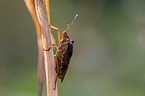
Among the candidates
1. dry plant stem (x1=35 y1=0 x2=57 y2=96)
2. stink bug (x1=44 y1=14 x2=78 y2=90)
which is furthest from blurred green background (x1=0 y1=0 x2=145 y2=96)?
dry plant stem (x1=35 y1=0 x2=57 y2=96)

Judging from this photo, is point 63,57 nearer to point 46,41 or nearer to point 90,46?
point 46,41

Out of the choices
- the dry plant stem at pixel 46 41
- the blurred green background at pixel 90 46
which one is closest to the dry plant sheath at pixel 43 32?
the dry plant stem at pixel 46 41

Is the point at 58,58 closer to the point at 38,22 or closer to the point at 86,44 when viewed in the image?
the point at 38,22

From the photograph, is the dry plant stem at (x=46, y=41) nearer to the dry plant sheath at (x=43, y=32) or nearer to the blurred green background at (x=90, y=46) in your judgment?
the dry plant sheath at (x=43, y=32)

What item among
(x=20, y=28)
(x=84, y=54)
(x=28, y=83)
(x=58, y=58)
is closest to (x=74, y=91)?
(x=28, y=83)

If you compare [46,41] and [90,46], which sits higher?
[90,46]

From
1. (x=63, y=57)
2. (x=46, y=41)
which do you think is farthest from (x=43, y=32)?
(x=63, y=57)

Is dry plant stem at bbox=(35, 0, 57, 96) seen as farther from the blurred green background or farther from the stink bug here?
the blurred green background
